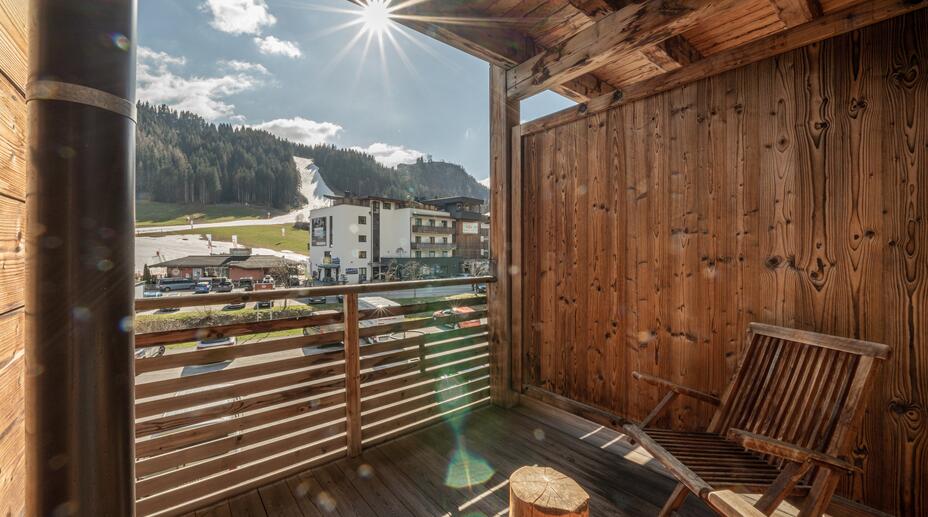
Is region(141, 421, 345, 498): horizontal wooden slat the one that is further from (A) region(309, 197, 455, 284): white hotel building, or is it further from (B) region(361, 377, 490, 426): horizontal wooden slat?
(A) region(309, 197, 455, 284): white hotel building

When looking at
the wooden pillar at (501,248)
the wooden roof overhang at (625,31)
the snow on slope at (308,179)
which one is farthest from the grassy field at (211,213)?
the wooden roof overhang at (625,31)

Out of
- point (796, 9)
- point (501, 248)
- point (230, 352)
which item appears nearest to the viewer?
point (230, 352)

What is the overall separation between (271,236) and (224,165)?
239cm

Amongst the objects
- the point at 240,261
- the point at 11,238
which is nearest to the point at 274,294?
the point at 11,238

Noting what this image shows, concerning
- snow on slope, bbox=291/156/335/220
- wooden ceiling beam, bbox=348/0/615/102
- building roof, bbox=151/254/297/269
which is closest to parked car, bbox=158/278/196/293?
wooden ceiling beam, bbox=348/0/615/102

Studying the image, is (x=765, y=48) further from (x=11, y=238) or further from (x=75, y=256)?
(x=11, y=238)

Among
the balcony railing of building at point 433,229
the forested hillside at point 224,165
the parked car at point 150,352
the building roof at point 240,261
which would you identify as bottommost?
the parked car at point 150,352

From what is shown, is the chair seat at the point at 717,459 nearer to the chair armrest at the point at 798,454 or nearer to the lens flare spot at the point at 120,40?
the chair armrest at the point at 798,454

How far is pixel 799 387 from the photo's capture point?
1660mm

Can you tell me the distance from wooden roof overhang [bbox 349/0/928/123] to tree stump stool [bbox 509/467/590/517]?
86.8 inches

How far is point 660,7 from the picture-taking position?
78.1 inches

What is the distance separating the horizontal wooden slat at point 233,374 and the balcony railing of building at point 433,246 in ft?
55.0

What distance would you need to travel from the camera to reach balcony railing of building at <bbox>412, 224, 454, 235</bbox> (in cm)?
1996

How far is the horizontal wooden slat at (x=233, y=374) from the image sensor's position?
167 cm
